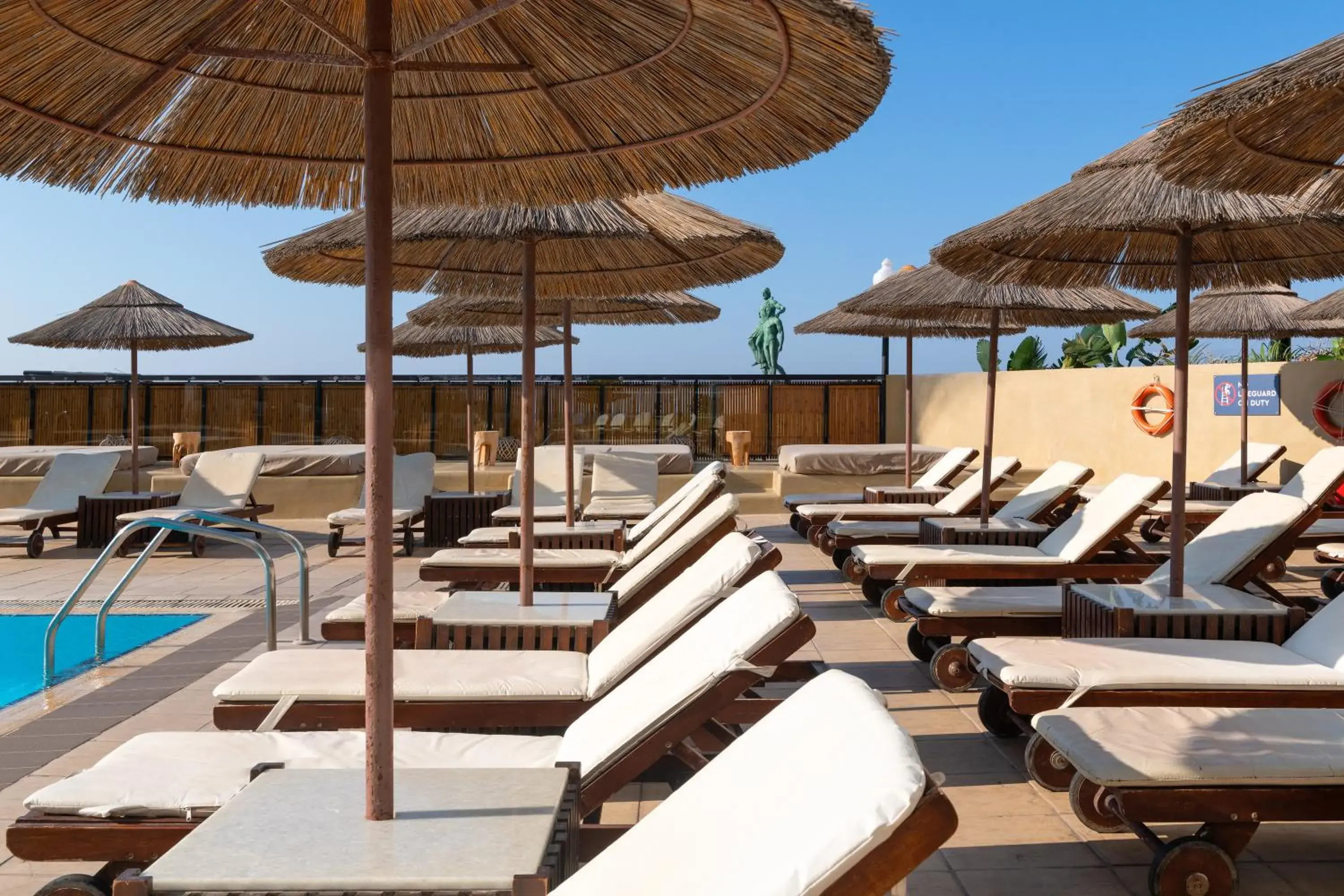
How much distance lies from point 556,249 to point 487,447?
32.1 ft

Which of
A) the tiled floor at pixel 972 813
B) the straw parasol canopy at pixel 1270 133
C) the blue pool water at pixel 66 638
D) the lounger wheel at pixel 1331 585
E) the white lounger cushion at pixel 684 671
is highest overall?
the straw parasol canopy at pixel 1270 133

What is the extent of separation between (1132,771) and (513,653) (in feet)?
7.38

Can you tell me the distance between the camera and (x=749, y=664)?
3.03 metres

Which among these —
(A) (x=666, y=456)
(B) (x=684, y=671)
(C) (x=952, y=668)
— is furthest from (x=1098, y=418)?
(B) (x=684, y=671)

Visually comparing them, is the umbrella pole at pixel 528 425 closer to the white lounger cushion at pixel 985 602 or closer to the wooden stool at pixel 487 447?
the white lounger cushion at pixel 985 602

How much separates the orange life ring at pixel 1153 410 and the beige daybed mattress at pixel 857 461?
2.69 m

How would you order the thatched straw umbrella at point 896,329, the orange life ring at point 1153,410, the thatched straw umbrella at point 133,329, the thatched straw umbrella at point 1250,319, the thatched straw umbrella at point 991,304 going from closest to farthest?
1. the thatched straw umbrella at point 991,304
2. the thatched straw umbrella at point 133,329
3. the thatched straw umbrella at point 896,329
4. the thatched straw umbrella at point 1250,319
5. the orange life ring at point 1153,410

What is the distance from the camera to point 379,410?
2316 mm

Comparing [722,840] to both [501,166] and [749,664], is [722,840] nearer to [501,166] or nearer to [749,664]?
[749,664]

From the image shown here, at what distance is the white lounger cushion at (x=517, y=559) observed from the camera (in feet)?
22.1

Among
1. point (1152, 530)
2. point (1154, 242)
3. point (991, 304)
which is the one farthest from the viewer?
point (1152, 530)

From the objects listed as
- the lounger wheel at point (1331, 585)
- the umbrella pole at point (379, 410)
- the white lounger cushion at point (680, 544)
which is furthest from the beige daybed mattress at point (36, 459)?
the umbrella pole at point (379, 410)

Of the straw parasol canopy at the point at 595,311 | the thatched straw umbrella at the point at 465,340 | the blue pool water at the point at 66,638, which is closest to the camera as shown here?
the blue pool water at the point at 66,638

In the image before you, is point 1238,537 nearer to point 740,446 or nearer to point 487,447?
point 740,446
